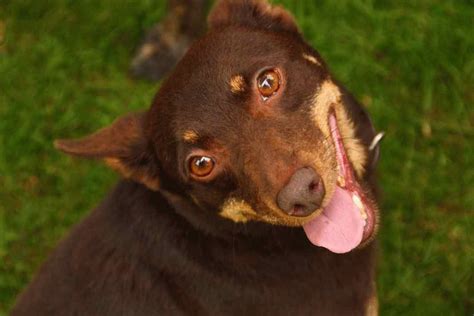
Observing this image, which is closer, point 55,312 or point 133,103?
point 55,312

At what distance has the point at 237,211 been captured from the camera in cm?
317

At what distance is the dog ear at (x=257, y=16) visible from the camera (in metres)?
3.30

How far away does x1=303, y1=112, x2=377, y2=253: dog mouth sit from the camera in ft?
10.3

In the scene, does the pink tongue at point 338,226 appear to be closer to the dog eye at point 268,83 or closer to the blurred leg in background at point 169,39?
the dog eye at point 268,83

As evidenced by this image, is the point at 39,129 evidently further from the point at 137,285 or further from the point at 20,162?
the point at 137,285

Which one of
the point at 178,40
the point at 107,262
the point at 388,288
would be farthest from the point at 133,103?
the point at 388,288

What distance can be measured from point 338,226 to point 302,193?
527 millimetres

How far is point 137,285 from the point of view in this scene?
11.1 ft

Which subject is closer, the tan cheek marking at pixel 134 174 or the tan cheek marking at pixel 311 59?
the tan cheek marking at pixel 311 59

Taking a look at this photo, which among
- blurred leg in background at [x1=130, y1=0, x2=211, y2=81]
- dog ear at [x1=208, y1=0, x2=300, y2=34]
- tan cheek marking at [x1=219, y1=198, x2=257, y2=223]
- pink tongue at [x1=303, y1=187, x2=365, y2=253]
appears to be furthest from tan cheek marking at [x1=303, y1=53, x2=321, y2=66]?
blurred leg in background at [x1=130, y1=0, x2=211, y2=81]

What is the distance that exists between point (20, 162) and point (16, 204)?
12.5 inches

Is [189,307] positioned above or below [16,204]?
above

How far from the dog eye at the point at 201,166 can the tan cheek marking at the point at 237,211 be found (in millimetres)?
185

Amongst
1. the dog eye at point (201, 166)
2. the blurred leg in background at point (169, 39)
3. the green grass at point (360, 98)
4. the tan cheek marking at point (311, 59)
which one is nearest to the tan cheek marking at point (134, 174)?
the dog eye at point (201, 166)
